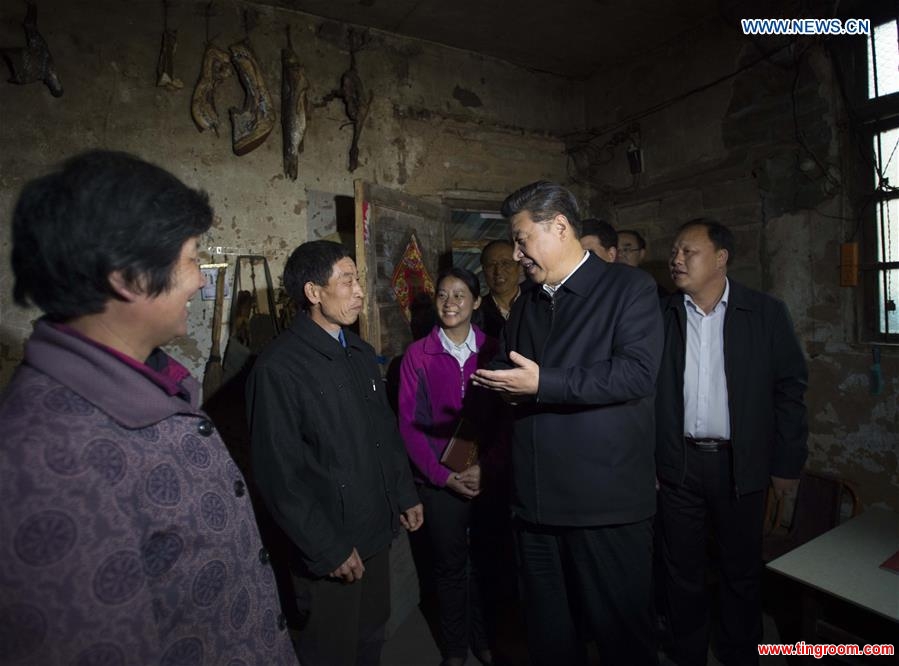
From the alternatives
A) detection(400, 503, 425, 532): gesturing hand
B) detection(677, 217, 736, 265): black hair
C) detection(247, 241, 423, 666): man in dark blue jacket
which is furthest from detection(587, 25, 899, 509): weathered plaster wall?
detection(247, 241, 423, 666): man in dark blue jacket

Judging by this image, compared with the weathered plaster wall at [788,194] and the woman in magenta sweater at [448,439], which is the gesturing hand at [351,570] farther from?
the weathered plaster wall at [788,194]

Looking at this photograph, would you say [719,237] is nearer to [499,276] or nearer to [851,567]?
[499,276]

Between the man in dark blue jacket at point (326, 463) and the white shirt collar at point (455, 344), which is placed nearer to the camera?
the man in dark blue jacket at point (326, 463)

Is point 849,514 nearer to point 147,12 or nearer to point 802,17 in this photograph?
point 802,17

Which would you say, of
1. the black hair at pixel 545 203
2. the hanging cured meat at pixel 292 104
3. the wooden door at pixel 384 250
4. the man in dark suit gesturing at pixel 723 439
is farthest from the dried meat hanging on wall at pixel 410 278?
the man in dark suit gesturing at pixel 723 439

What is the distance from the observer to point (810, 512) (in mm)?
3154

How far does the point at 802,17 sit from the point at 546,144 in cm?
237

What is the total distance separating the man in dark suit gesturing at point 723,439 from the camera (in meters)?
2.54

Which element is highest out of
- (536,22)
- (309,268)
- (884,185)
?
(536,22)

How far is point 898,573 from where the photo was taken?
78.8 inches

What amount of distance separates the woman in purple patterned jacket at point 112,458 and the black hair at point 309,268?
108 centimetres

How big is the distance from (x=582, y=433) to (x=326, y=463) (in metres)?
1.00

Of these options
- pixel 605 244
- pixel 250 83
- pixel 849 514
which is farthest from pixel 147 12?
pixel 849 514

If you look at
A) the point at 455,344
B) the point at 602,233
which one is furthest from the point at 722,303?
the point at 455,344
